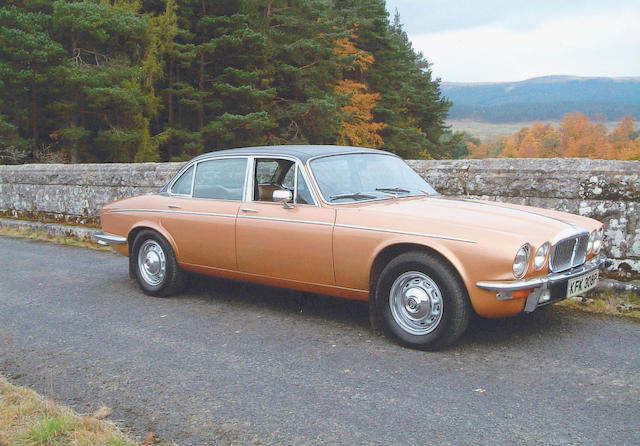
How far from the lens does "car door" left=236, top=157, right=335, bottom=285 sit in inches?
186

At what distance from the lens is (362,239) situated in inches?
176

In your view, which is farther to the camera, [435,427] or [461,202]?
[461,202]

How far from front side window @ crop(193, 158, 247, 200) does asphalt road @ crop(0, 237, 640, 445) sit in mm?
1080

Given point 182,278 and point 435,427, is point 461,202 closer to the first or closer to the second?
point 435,427

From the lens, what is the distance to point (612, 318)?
499cm

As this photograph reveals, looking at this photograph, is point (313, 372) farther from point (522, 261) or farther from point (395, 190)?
point (395, 190)

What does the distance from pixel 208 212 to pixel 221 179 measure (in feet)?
1.20

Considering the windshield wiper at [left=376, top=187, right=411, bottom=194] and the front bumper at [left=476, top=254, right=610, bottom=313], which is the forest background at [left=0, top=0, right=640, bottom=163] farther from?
the front bumper at [left=476, top=254, right=610, bottom=313]

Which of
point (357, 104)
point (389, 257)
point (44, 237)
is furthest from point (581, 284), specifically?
point (357, 104)

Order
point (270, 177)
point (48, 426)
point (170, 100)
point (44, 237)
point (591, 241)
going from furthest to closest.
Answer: point (170, 100)
point (44, 237)
point (270, 177)
point (591, 241)
point (48, 426)

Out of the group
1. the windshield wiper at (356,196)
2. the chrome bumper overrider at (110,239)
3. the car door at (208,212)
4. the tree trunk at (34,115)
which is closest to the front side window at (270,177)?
the car door at (208,212)

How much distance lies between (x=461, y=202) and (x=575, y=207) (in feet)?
5.76

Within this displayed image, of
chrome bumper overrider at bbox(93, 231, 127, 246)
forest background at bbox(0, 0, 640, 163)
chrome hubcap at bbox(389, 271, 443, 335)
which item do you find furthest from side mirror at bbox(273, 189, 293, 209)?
forest background at bbox(0, 0, 640, 163)

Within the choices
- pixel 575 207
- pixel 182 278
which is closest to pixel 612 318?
pixel 575 207
